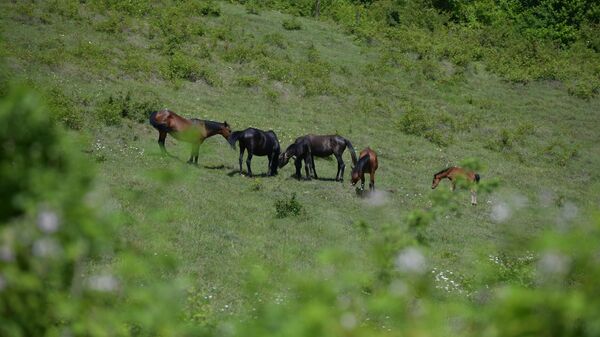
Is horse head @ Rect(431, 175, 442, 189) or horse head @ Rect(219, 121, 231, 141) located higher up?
horse head @ Rect(219, 121, 231, 141)

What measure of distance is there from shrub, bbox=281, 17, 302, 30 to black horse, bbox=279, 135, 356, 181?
24702 mm

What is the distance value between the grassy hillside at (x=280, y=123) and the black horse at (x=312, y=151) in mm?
577

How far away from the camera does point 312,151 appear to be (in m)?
23.6

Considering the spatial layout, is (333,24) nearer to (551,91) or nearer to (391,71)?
(391,71)

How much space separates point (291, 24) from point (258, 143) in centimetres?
2611

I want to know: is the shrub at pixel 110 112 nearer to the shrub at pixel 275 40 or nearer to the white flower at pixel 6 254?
the shrub at pixel 275 40

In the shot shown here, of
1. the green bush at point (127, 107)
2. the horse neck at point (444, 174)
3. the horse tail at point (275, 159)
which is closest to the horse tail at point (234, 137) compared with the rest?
the horse tail at point (275, 159)

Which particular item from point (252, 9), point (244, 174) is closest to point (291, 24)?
point (252, 9)

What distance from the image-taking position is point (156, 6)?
→ 42.9 m

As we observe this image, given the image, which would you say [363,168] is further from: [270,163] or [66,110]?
[66,110]

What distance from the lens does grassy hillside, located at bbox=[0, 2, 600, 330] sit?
14.8 m

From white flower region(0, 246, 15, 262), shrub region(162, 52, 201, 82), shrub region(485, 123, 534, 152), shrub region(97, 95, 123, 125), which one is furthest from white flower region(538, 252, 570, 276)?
shrub region(485, 123, 534, 152)

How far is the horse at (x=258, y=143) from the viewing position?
22.6 metres

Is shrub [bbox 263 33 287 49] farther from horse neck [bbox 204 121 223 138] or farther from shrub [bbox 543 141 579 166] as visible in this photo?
horse neck [bbox 204 121 223 138]
